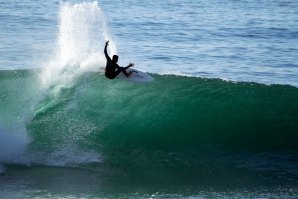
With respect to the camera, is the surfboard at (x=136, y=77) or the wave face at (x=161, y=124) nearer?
the wave face at (x=161, y=124)

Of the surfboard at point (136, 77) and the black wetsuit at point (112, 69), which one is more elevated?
the black wetsuit at point (112, 69)

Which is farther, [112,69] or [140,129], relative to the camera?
[140,129]

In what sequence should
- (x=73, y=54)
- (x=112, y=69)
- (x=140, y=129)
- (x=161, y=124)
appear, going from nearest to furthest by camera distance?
(x=112, y=69) → (x=140, y=129) → (x=161, y=124) → (x=73, y=54)

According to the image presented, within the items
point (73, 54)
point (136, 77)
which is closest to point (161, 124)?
point (136, 77)

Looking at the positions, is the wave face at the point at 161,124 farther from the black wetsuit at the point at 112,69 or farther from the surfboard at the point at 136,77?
the black wetsuit at the point at 112,69

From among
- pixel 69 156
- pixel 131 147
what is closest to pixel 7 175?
pixel 69 156

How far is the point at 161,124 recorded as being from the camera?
607 inches

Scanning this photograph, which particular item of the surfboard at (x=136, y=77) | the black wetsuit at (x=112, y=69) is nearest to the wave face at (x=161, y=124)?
the surfboard at (x=136, y=77)

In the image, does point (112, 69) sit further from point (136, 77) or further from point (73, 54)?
point (73, 54)

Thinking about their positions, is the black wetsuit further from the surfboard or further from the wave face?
the wave face

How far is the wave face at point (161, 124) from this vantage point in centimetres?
1373

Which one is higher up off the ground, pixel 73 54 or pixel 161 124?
pixel 73 54

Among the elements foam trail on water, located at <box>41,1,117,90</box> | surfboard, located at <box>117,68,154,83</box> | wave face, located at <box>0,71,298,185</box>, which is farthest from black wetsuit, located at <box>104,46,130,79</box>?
foam trail on water, located at <box>41,1,117,90</box>

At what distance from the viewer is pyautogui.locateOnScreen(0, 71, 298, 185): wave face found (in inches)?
541
